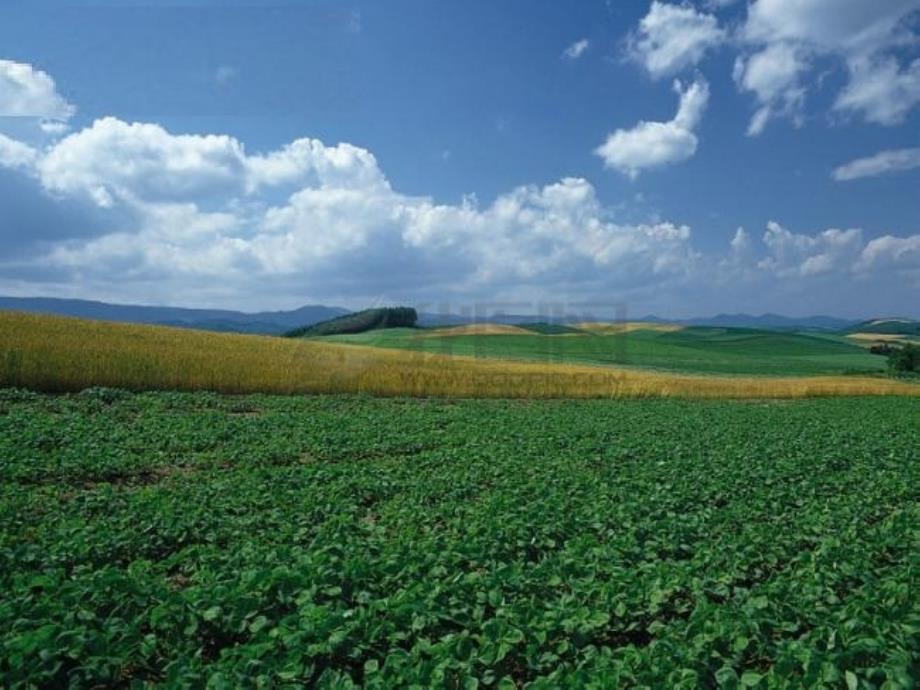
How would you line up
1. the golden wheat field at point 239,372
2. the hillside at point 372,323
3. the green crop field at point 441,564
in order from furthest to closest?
the hillside at point 372,323 → the golden wheat field at point 239,372 → the green crop field at point 441,564

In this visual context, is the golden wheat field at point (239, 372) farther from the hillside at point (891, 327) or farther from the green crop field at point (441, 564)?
the hillside at point (891, 327)

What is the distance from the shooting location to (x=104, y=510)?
29.2 feet

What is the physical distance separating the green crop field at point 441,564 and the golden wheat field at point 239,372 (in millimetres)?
8679

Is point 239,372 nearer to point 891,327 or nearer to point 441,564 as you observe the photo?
point 441,564

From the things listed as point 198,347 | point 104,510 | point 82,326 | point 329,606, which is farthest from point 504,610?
point 82,326

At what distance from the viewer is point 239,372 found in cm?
2839

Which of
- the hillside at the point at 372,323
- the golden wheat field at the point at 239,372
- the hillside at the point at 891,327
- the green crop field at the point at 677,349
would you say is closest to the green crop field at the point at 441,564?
the golden wheat field at the point at 239,372

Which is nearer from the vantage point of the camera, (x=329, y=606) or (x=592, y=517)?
(x=329, y=606)

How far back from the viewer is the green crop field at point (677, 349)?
84125 mm

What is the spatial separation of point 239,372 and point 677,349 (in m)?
96.0

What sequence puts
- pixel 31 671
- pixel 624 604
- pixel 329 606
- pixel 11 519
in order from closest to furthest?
1. pixel 31 671
2. pixel 329 606
3. pixel 624 604
4. pixel 11 519

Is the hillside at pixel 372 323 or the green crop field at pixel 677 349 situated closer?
the green crop field at pixel 677 349

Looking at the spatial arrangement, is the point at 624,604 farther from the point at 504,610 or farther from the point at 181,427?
the point at 181,427

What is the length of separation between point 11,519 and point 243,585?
4902 mm
